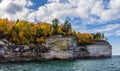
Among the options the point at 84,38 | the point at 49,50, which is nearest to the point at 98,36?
the point at 84,38

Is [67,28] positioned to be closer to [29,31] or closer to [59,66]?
[29,31]

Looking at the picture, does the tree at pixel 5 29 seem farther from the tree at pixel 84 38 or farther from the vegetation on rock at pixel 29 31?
the tree at pixel 84 38

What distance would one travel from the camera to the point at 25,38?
98.4 meters

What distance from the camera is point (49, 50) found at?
331 feet

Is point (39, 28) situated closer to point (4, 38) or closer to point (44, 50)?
point (44, 50)

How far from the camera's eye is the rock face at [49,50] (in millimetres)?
89625

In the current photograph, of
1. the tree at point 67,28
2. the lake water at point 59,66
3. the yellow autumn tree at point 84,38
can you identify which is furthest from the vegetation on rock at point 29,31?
the lake water at point 59,66

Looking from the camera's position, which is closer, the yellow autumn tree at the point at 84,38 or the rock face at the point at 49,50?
the rock face at the point at 49,50

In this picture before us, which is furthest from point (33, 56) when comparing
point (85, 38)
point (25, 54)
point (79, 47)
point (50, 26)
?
point (85, 38)

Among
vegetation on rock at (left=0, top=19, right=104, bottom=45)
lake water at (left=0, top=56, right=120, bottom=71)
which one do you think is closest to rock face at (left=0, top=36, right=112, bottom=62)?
vegetation on rock at (left=0, top=19, right=104, bottom=45)

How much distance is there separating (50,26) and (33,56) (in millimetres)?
22926

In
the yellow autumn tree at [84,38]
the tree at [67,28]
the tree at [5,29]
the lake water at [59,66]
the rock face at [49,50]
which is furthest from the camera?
the yellow autumn tree at [84,38]

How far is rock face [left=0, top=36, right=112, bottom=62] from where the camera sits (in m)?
89.6

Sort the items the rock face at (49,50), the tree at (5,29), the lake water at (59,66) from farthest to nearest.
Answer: the tree at (5,29), the rock face at (49,50), the lake water at (59,66)
